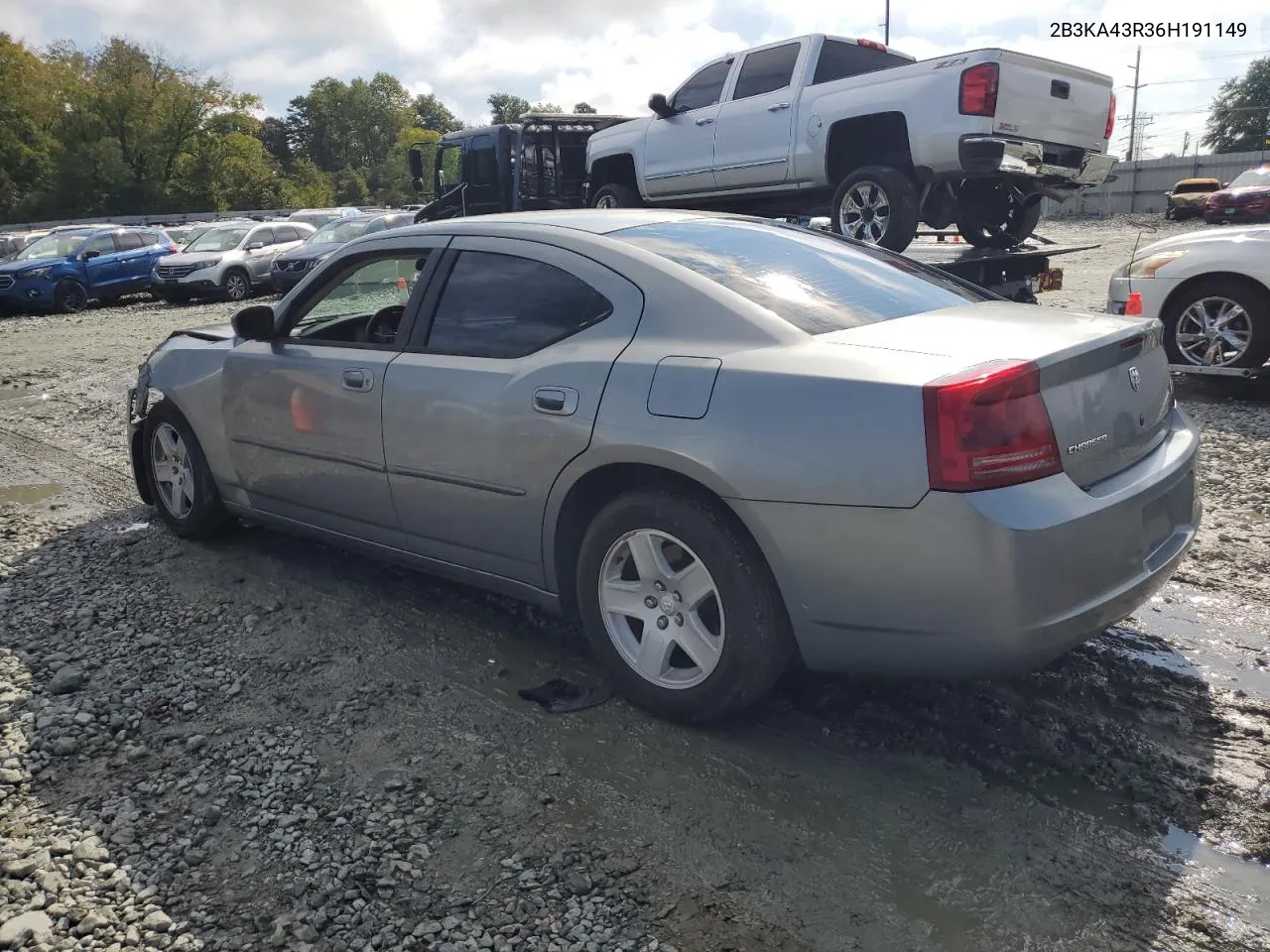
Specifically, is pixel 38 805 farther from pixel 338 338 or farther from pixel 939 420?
pixel 939 420

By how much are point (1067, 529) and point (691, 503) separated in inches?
40.5

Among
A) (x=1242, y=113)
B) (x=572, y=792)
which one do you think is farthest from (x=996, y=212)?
(x=1242, y=113)

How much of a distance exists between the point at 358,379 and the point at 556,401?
1.10m

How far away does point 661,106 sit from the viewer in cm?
1088

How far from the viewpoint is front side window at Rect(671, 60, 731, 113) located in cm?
1057

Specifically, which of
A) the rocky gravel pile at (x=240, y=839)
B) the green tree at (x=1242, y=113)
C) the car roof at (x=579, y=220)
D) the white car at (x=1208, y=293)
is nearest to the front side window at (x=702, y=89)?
the white car at (x=1208, y=293)

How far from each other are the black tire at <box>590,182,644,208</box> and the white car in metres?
6.04

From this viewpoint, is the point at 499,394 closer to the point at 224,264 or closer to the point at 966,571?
the point at 966,571

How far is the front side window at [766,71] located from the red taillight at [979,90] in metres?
2.18

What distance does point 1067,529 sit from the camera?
2643 millimetres

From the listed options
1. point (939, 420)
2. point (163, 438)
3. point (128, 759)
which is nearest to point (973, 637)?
point (939, 420)

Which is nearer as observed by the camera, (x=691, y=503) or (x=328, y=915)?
(x=328, y=915)

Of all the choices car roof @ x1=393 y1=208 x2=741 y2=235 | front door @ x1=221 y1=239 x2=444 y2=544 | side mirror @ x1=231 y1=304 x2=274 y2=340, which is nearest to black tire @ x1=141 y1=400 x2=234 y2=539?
front door @ x1=221 y1=239 x2=444 y2=544

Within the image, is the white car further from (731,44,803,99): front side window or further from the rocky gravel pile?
the rocky gravel pile
